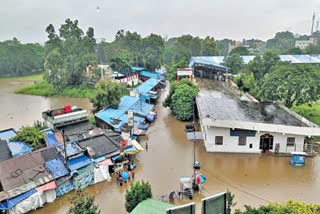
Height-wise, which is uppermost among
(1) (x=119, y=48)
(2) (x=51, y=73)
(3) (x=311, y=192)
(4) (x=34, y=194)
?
(1) (x=119, y=48)

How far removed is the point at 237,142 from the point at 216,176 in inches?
131

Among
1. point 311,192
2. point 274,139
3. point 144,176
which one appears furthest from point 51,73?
point 311,192

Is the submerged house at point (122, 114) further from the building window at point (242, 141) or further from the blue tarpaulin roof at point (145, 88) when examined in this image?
the building window at point (242, 141)

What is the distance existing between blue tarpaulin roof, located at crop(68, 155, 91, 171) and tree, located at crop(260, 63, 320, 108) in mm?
13680

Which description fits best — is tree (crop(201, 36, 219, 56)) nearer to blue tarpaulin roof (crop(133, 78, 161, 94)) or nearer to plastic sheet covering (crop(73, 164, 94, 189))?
blue tarpaulin roof (crop(133, 78, 161, 94))

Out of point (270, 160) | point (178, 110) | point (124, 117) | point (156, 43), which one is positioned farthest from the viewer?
point (156, 43)

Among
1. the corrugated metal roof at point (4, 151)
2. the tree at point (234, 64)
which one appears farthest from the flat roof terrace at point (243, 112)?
the tree at point (234, 64)

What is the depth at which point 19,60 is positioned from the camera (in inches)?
2028

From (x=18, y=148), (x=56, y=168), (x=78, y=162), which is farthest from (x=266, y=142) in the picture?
(x=18, y=148)

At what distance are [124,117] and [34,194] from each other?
9438mm

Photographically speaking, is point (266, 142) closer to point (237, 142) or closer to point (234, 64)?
point (237, 142)

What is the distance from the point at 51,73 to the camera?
34.9 m

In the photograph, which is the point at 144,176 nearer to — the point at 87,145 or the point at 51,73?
the point at 87,145

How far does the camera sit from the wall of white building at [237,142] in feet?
52.0
